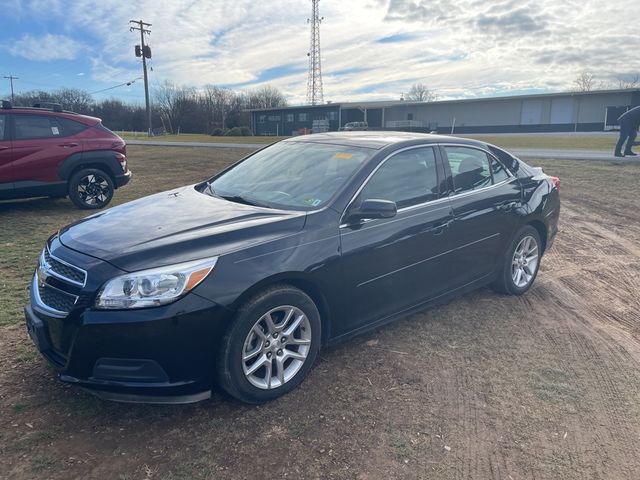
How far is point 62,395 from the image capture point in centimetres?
311

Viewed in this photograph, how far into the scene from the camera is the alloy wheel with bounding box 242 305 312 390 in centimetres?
300

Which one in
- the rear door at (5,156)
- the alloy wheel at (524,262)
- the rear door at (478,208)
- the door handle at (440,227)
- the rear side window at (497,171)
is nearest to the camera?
the door handle at (440,227)

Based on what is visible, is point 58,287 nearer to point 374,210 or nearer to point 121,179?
point 374,210

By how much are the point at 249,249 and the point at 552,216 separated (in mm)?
3760

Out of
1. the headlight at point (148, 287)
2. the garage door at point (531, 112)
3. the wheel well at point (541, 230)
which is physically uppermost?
the garage door at point (531, 112)

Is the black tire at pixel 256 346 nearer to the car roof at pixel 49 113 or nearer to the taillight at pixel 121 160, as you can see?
the taillight at pixel 121 160

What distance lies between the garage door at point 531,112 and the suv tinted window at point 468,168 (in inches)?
1961

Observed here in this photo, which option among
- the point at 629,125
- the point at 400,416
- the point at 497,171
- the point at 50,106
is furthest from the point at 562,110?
the point at 400,416

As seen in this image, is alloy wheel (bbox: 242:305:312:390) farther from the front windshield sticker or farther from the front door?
the front windshield sticker

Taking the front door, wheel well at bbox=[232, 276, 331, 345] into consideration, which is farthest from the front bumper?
the front door

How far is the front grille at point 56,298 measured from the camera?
9.12ft

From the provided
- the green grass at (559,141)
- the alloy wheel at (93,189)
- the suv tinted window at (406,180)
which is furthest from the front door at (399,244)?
the green grass at (559,141)

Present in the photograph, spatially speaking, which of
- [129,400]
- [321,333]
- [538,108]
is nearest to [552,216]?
[321,333]

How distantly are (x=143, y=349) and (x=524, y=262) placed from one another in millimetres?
3905
